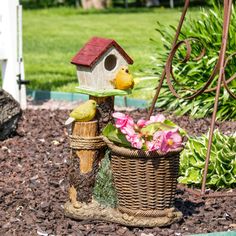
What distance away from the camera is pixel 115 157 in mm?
5191

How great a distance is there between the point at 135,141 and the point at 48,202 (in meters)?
0.90

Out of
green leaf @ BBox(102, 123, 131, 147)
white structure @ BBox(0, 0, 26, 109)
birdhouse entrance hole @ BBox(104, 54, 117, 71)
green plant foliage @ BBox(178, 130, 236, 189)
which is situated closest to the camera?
green leaf @ BBox(102, 123, 131, 147)

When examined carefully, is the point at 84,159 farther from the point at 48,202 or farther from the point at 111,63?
the point at 111,63

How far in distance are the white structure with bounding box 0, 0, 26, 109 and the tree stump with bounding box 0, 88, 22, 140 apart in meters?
1.38

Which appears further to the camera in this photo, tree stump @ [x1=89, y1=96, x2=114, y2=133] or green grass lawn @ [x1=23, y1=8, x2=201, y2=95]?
green grass lawn @ [x1=23, y1=8, x2=201, y2=95]

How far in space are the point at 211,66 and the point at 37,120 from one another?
1781 millimetres

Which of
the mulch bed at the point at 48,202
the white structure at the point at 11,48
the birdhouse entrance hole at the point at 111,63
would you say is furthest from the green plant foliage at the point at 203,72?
the birdhouse entrance hole at the point at 111,63

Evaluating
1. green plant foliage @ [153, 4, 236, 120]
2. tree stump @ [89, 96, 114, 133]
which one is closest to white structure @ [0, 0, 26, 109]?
green plant foliage @ [153, 4, 236, 120]

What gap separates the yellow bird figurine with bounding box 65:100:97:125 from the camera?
203 inches

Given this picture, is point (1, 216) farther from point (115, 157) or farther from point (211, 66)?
point (211, 66)

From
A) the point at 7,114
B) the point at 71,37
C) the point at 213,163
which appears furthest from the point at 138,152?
the point at 71,37

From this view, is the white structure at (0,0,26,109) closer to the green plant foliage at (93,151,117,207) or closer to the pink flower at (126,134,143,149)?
the green plant foliage at (93,151,117,207)

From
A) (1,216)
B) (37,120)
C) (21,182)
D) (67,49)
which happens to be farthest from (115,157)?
(67,49)

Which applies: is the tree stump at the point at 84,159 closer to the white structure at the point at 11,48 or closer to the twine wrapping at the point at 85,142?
the twine wrapping at the point at 85,142
